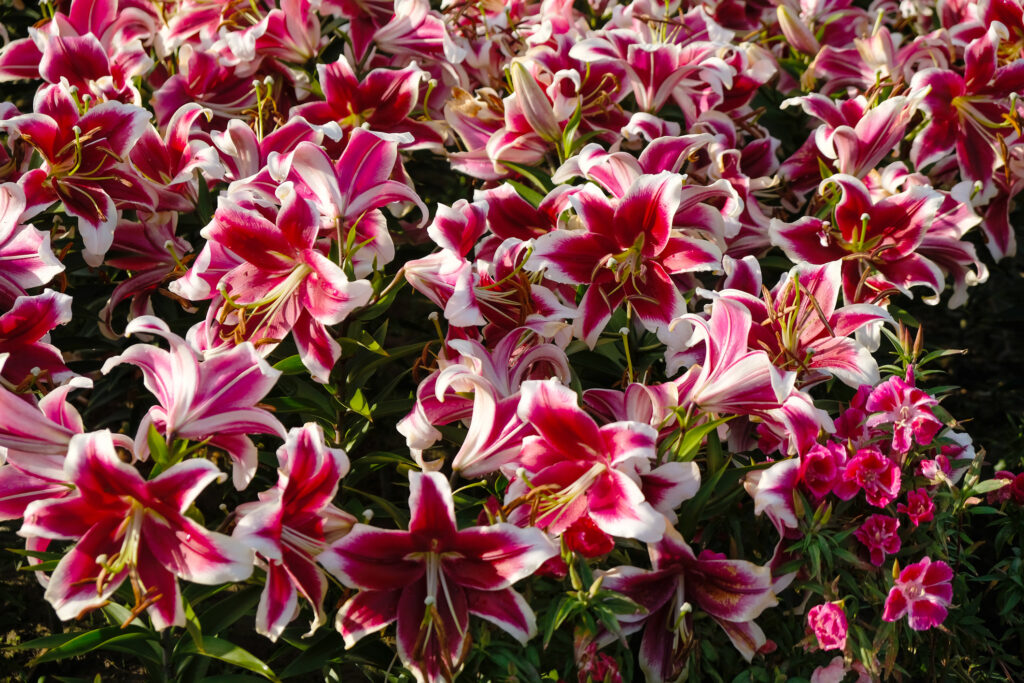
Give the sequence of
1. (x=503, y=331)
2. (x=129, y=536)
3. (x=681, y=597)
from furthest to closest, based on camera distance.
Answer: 1. (x=503, y=331)
2. (x=681, y=597)
3. (x=129, y=536)

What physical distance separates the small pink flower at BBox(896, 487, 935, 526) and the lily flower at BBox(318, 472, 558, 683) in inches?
17.9

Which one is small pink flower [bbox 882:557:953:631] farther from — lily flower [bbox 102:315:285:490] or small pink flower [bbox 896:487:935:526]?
lily flower [bbox 102:315:285:490]

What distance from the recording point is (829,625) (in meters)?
1.17

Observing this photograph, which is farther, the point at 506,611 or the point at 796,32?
the point at 796,32

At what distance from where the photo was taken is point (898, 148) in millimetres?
2012

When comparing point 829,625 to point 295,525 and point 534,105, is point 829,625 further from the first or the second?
point 534,105

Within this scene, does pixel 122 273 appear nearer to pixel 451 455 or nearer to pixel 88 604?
pixel 451 455

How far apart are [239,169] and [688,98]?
827 millimetres

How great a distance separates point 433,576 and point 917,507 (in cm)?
60

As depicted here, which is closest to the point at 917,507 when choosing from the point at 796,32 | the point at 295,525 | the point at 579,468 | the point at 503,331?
the point at 579,468

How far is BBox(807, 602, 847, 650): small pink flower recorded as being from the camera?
116 cm

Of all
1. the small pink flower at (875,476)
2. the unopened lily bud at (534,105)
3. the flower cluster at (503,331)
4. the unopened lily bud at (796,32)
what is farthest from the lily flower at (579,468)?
the unopened lily bud at (796,32)

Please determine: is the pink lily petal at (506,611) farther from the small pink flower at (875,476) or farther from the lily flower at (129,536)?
the small pink flower at (875,476)

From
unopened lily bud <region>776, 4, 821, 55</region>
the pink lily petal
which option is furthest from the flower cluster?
unopened lily bud <region>776, 4, 821, 55</region>
